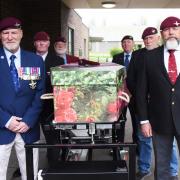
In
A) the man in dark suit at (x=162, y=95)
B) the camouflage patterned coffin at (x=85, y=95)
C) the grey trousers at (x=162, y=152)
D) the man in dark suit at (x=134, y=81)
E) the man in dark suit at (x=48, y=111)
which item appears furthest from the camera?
the man in dark suit at (x=134, y=81)

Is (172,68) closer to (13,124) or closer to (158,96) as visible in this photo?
(158,96)

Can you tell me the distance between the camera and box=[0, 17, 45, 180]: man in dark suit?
3.31 meters

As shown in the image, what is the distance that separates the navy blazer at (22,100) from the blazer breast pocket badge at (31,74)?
27 millimetres

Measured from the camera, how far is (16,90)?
11.0ft

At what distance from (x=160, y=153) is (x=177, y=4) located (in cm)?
854

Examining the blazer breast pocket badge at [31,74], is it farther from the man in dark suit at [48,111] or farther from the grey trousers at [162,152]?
the grey trousers at [162,152]

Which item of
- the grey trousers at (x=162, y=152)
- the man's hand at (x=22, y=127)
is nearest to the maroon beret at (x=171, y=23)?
the grey trousers at (x=162, y=152)

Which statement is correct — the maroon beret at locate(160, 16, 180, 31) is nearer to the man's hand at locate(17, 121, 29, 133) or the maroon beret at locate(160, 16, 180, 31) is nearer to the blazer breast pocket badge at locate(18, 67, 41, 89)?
the blazer breast pocket badge at locate(18, 67, 41, 89)

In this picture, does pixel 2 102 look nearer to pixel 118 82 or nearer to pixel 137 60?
pixel 118 82

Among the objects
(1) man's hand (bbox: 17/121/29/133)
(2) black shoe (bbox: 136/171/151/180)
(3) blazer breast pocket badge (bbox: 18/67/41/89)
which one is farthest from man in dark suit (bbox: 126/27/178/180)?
(1) man's hand (bbox: 17/121/29/133)

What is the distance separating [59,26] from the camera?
10320 mm

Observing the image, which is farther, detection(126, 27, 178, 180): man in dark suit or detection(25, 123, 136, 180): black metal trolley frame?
detection(126, 27, 178, 180): man in dark suit

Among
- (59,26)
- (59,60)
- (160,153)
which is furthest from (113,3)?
(160,153)

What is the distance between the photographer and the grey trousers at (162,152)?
367cm
